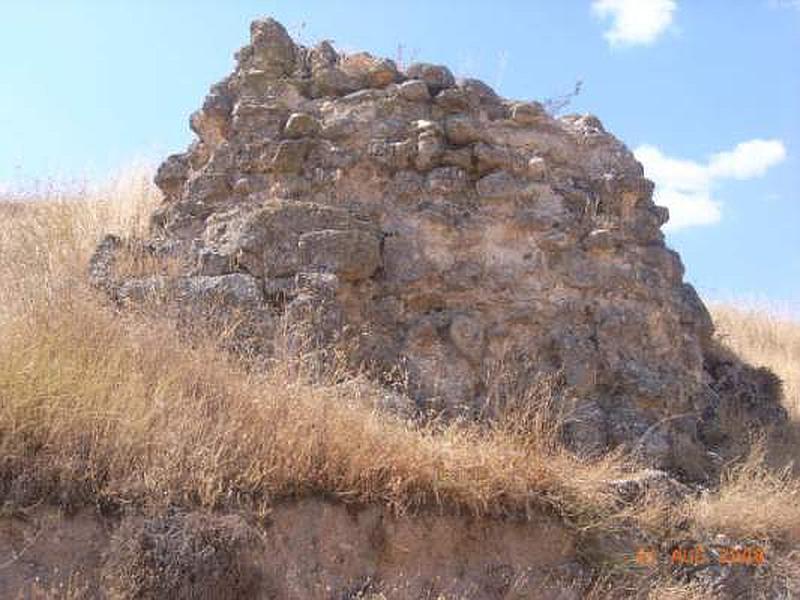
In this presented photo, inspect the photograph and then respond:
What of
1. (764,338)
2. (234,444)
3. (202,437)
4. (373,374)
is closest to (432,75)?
(373,374)

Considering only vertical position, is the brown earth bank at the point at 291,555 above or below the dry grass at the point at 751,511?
below

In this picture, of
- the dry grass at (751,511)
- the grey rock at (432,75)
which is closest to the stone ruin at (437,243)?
the grey rock at (432,75)

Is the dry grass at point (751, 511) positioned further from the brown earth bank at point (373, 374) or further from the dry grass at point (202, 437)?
the dry grass at point (202, 437)

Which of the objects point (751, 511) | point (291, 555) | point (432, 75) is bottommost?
point (291, 555)

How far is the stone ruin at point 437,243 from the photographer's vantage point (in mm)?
6398

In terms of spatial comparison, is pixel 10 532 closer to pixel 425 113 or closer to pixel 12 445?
pixel 12 445

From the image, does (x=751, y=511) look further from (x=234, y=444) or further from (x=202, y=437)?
(x=202, y=437)

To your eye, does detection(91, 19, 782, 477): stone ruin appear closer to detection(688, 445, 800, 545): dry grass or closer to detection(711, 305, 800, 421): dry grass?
detection(688, 445, 800, 545): dry grass

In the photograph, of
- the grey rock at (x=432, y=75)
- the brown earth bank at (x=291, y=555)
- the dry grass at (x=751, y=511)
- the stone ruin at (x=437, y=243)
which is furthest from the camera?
the grey rock at (x=432, y=75)

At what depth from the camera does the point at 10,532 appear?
4.03 meters

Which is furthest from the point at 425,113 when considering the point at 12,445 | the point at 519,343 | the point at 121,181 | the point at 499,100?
the point at 12,445

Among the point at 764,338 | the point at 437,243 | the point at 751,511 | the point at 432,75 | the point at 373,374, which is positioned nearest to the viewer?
the point at 751,511

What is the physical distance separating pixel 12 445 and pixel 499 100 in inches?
206

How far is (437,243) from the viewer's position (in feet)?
22.5
